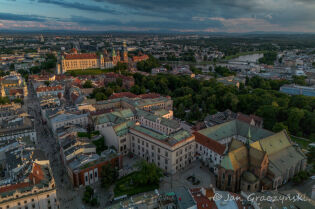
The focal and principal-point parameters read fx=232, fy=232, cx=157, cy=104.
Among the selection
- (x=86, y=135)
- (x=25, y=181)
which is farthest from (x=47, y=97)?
(x=25, y=181)

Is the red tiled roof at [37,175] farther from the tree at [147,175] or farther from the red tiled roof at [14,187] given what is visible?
the tree at [147,175]

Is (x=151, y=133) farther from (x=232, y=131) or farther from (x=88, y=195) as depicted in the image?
(x=232, y=131)

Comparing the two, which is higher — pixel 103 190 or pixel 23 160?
pixel 23 160

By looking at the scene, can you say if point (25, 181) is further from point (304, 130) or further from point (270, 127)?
point (304, 130)

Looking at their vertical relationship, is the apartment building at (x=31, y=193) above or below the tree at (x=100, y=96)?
below

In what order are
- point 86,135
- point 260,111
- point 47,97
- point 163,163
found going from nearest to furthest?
point 163,163
point 86,135
point 260,111
point 47,97

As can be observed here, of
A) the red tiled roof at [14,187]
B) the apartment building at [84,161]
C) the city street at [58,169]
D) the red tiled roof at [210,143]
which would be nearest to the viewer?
the red tiled roof at [14,187]

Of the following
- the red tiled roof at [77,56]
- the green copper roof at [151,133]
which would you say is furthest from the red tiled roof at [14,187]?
the red tiled roof at [77,56]

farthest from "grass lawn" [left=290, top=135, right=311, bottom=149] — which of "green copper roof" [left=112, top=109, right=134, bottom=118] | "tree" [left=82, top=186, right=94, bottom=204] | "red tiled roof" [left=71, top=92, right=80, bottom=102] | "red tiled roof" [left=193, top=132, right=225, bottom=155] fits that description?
"red tiled roof" [left=71, top=92, right=80, bottom=102]
